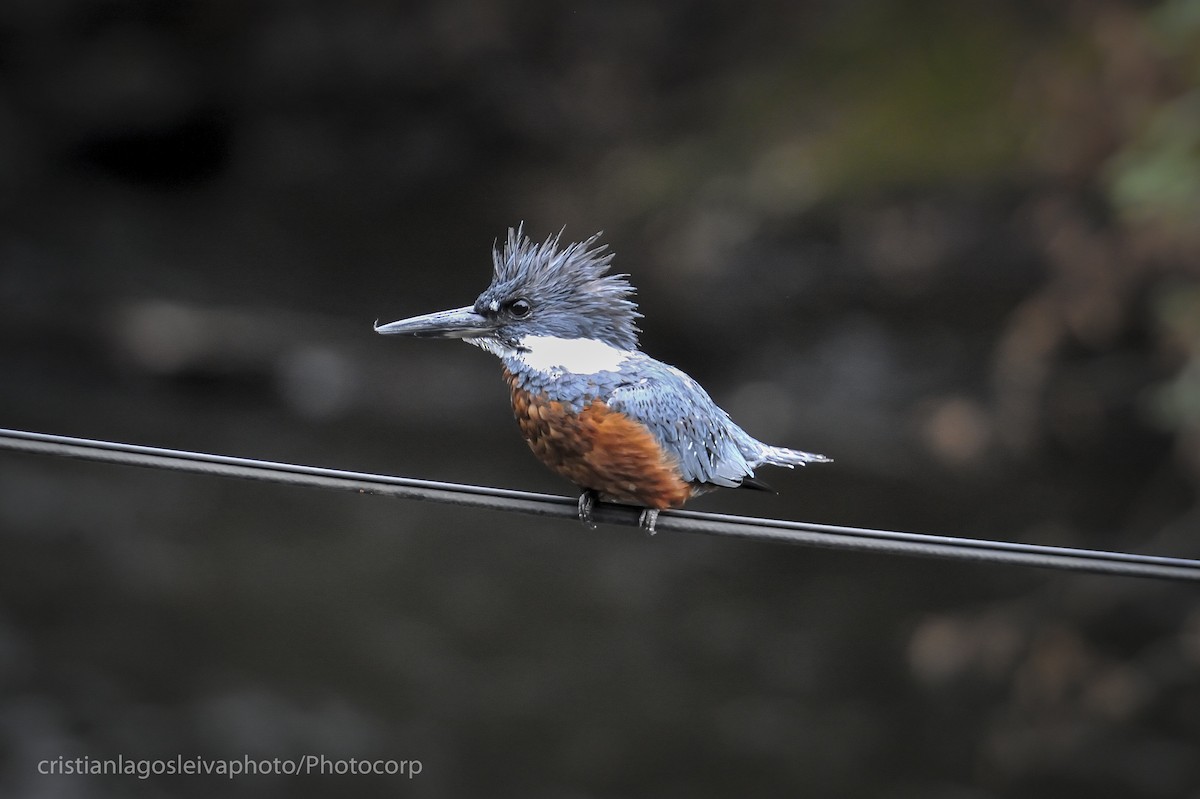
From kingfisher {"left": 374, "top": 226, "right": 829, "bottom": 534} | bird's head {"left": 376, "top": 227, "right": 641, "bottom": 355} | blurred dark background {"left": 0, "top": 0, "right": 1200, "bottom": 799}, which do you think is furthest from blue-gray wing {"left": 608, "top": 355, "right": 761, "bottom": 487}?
blurred dark background {"left": 0, "top": 0, "right": 1200, "bottom": 799}

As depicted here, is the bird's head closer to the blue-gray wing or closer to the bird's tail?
the blue-gray wing

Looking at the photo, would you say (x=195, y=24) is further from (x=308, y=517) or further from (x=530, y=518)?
(x=530, y=518)

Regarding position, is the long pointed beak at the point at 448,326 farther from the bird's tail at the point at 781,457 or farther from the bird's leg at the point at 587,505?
the bird's tail at the point at 781,457

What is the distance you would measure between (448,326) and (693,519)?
2.52 ft

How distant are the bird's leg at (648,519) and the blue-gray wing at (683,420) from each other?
152 millimetres

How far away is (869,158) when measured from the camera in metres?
8.34

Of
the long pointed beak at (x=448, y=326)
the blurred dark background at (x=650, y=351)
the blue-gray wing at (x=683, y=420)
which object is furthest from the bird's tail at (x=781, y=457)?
the blurred dark background at (x=650, y=351)

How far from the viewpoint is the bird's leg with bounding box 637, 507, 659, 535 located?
2.43 metres

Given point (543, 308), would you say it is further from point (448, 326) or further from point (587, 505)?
point (587, 505)

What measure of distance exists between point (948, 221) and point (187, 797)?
18.3 feet

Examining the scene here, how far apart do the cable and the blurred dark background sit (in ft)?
9.78

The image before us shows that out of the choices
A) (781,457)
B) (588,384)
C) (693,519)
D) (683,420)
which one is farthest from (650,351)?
(693,519)

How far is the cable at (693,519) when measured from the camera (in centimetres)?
199

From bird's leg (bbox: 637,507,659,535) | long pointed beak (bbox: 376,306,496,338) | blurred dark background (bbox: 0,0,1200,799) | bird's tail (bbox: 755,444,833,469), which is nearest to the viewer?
bird's leg (bbox: 637,507,659,535)
